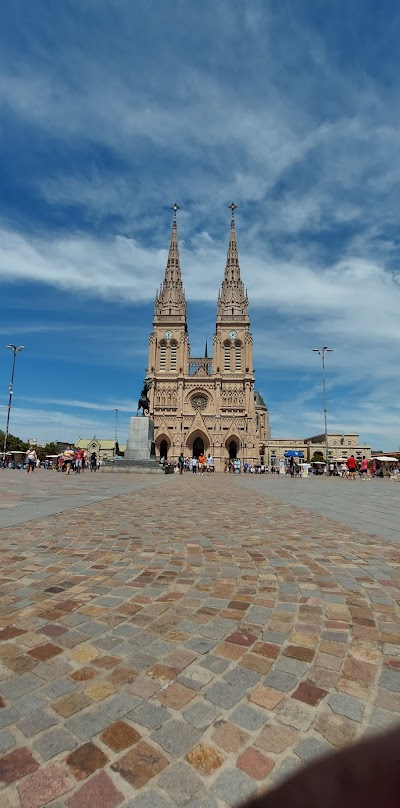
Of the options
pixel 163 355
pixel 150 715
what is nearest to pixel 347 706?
pixel 150 715

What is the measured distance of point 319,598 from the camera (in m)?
3.20

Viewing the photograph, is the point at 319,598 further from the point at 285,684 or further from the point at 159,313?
the point at 159,313

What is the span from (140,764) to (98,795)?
0.18 meters

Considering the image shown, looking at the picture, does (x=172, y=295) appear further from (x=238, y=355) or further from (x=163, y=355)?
(x=238, y=355)

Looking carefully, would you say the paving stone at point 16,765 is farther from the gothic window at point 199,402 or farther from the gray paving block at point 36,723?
the gothic window at point 199,402

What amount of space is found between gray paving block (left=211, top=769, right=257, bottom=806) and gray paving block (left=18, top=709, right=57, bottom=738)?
0.74 metres

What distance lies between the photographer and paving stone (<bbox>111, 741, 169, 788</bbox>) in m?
1.55

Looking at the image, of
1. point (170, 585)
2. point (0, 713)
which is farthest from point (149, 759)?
point (170, 585)

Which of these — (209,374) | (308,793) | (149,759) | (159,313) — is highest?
(159,313)

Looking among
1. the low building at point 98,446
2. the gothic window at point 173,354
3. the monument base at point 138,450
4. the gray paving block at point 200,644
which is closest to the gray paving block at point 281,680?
the gray paving block at point 200,644

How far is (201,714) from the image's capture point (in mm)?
1873

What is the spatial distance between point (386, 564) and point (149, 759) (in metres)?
3.29

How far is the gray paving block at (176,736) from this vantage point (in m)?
1.68

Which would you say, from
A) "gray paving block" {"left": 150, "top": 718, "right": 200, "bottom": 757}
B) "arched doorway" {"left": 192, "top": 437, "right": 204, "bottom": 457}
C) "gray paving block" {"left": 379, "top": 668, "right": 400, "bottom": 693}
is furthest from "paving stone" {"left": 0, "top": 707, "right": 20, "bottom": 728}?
"arched doorway" {"left": 192, "top": 437, "right": 204, "bottom": 457}
